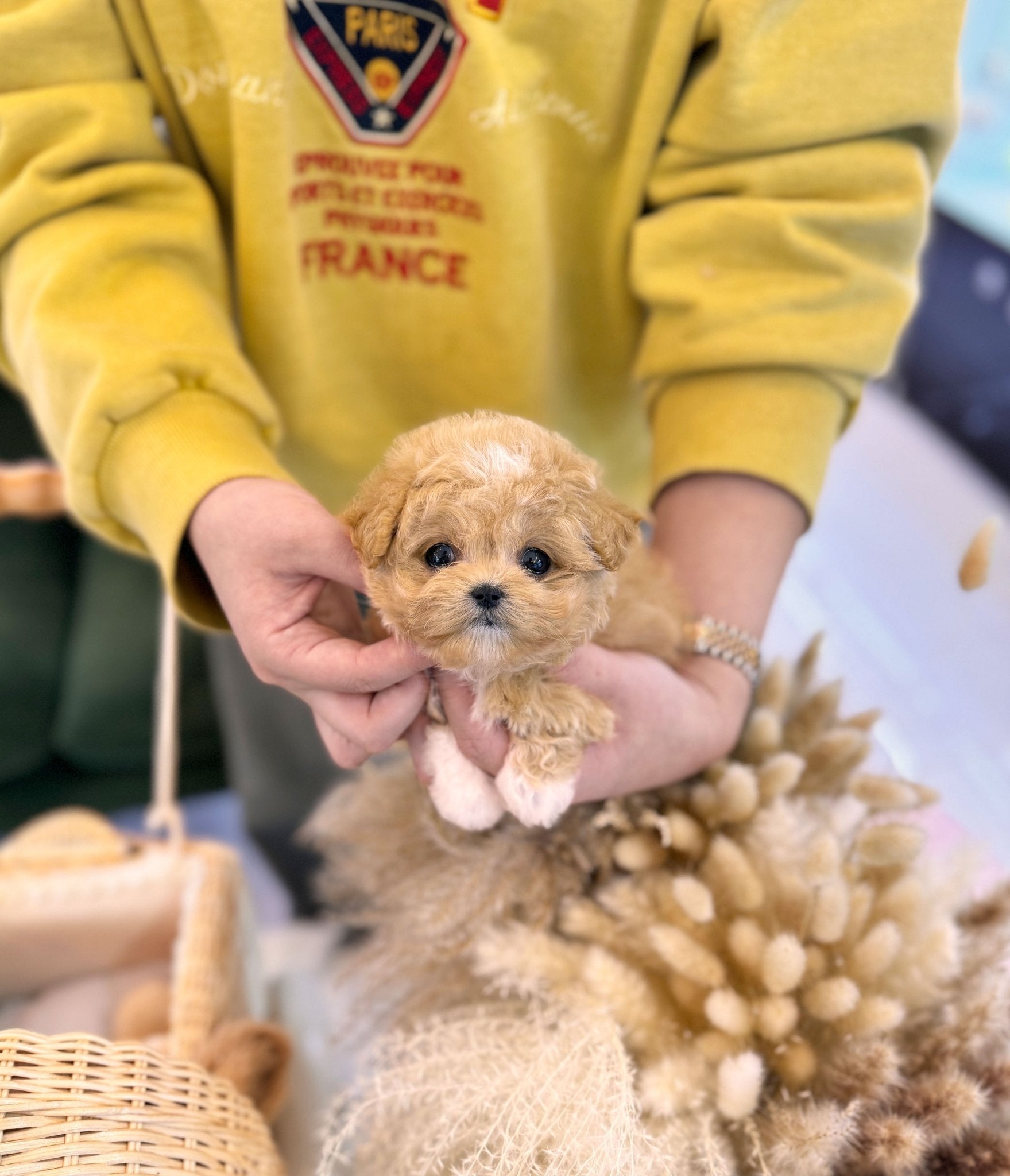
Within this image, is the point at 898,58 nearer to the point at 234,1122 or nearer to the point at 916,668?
the point at 916,668

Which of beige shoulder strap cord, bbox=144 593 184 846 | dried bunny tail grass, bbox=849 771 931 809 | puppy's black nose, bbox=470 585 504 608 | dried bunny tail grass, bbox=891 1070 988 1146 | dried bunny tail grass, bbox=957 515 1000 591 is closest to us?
puppy's black nose, bbox=470 585 504 608

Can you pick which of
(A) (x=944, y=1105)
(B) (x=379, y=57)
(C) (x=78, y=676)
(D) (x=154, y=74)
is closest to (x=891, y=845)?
→ (A) (x=944, y=1105)

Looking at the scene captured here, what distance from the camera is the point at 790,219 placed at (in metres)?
0.69

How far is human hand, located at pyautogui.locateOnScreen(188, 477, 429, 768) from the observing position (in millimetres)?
518

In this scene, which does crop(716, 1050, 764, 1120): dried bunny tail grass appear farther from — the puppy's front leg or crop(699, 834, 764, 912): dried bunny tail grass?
the puppy's front leg

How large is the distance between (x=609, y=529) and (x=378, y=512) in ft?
0.40

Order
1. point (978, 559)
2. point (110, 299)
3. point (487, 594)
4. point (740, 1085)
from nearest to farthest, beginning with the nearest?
point (487, 594) < point (740, 1085) < point (110, 299) < point (978, 559)

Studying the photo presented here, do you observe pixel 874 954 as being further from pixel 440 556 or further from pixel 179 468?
pixel 179 468

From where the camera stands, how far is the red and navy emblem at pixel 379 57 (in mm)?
656

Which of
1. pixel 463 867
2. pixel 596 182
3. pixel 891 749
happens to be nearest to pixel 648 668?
pixel 463 867

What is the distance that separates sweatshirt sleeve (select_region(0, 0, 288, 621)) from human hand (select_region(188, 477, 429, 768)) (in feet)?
0.14

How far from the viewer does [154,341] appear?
0.65 m

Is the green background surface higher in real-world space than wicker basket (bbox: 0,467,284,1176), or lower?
lower

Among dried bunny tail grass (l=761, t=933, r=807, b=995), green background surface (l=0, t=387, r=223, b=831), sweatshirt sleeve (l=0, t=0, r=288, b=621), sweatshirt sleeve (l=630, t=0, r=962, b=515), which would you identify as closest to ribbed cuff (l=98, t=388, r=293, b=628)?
sweatshirt sleeve (l=0, t=0, r=288, b=621)
